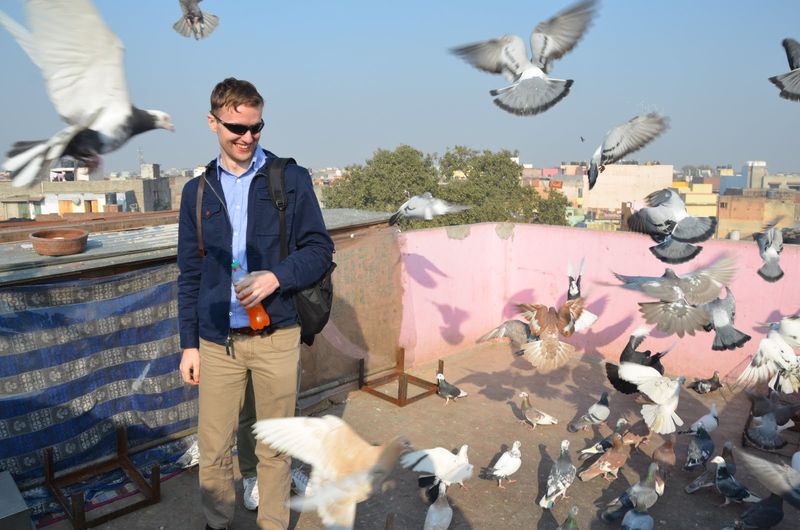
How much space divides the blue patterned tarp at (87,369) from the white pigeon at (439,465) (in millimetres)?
2239

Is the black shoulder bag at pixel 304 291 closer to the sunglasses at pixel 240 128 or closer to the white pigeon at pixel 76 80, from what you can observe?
the sunglasses at pixel 240 128

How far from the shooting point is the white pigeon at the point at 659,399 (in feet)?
15.4

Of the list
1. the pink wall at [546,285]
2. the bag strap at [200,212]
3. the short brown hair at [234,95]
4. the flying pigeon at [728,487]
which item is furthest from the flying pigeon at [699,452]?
the short brown hair at [234,95]

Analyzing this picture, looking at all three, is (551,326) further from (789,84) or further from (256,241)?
(256,241)

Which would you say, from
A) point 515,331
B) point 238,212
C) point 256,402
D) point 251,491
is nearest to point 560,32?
point 515,331

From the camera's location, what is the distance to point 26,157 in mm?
2189

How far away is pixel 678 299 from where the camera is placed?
5.04m

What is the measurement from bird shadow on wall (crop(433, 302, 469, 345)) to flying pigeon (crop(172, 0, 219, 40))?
4549 mm

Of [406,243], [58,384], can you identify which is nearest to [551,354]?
[406,243]

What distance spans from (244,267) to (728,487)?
12.4 ft

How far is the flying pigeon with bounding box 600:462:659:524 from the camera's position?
391cm

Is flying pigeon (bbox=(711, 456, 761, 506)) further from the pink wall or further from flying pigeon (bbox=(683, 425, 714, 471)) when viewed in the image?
the pink wall

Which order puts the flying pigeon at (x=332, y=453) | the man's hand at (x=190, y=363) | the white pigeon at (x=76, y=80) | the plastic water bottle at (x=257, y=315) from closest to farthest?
the white pigeon at (x=76, y=80), the flying pigeon at (x=332, y=453), the plastic water bottle at (x=257, y=315), the man's hand at (x=190, y=363)

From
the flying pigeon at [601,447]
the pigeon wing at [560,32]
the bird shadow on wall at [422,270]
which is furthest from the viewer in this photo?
the bird shadow on wall at [422,270]
